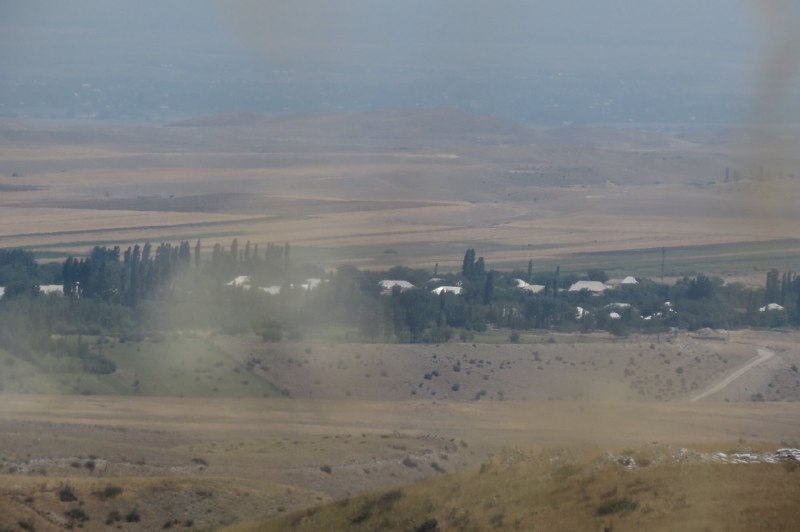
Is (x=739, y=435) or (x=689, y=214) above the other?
(x=689, y=214)

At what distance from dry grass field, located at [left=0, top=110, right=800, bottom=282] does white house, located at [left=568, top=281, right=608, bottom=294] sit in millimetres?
6386

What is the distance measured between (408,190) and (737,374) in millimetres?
67074

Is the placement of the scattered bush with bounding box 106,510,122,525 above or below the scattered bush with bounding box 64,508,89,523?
below

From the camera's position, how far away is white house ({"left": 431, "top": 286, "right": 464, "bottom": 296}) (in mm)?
55628

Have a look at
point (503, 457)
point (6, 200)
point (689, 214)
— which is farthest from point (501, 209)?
point (503, 457)

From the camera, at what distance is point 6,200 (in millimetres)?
95562

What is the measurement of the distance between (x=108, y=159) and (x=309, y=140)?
1014 inches

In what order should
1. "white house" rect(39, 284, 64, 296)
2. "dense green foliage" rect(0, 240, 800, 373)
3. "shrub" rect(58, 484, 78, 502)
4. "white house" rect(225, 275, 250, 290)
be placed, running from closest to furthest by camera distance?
"shrub" rect(58, 484, 78, 502), "dense green foliage" rect(0, 240, 800, 373), "white house" rect(39, 284, 64, 296), "white house" rect(225, 275, 250, 290)

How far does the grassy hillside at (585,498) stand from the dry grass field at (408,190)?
67.4 feet

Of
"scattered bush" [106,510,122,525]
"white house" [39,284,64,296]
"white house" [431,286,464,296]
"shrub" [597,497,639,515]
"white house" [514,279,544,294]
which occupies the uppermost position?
"white house" [514,279,544,294]

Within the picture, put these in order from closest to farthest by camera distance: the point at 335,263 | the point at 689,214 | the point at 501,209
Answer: the point at 335,263
the point at 689,214
the point at 501,209

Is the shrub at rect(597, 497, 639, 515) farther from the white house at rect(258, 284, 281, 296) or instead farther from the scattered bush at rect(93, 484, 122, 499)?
the white house at rect(258, 284, 281, 296)

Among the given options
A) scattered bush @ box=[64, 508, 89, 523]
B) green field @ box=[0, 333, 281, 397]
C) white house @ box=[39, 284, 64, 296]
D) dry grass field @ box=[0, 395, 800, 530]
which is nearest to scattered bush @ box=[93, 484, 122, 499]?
dry grass field @ box=[0, 395, 800, 530]

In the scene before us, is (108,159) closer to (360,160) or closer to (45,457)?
(360,160)
